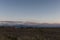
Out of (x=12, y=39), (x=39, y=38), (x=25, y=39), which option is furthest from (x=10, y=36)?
(x=39, y=38)

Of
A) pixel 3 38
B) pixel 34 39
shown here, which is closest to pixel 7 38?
pixel 3 38

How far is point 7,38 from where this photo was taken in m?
14.8

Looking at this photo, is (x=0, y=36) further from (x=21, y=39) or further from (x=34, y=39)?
(x=34, y=39)

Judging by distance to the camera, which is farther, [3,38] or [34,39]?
[34,39]

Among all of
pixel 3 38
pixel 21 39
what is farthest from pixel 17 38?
pixel 3 38

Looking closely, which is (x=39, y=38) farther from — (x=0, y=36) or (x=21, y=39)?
(x=0, y=36)

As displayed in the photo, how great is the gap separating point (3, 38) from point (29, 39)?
2.47 metres

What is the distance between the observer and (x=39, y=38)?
52.4ft

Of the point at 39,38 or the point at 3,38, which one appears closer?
the point at 3,38

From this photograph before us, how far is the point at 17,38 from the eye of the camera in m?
15.2

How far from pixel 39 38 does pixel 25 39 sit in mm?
1428

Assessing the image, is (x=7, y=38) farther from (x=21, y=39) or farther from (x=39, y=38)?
(x=39, y=38)

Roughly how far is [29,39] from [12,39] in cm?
163

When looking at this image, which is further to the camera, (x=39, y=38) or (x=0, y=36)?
(x=39, y=38)
